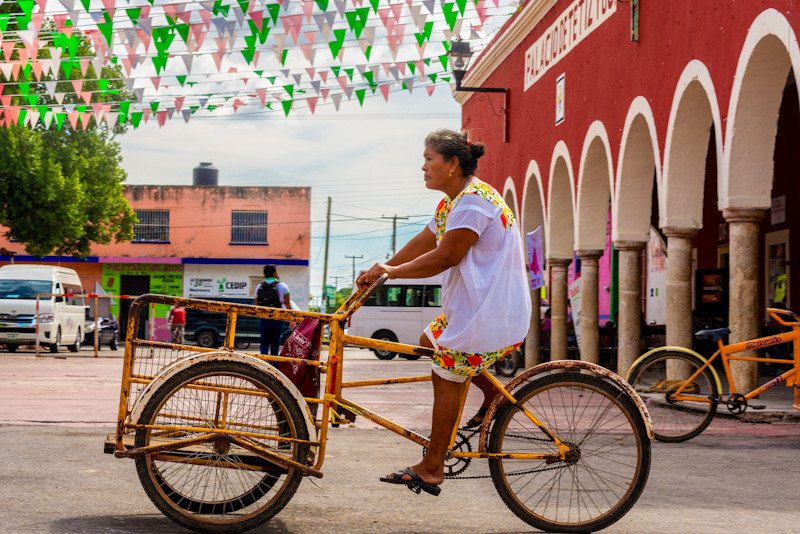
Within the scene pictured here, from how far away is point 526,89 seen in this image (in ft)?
62.5

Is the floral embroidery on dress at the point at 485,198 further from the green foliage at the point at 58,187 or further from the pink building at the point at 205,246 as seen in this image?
the pink building at the point at 205,246

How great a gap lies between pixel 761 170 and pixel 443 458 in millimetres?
7007

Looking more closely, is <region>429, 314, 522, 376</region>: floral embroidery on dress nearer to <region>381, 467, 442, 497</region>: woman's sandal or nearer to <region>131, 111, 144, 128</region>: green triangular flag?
<region>381, 467, 442, 497</region>: woman's sandal

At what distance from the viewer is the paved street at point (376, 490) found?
14.1 ft

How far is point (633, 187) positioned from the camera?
13656mm

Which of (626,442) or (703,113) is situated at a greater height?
(703,113)

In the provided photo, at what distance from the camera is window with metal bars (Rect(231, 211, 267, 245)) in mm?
44438

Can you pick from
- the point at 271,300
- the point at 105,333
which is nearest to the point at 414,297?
the point at 105,333

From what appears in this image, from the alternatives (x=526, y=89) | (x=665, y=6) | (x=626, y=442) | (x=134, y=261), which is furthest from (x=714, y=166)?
(x=134, y=261)

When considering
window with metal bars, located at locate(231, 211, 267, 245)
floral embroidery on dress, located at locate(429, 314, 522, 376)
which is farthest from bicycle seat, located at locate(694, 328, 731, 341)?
window with metal bars, located at locate(231, 211, 267, 245)

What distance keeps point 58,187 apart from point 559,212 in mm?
16728

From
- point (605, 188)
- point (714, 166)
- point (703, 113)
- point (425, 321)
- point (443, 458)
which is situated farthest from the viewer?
point (425, 321)

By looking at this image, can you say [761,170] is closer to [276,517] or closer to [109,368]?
[276,517]

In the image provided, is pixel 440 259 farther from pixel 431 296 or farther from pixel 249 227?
pixel 249 227
